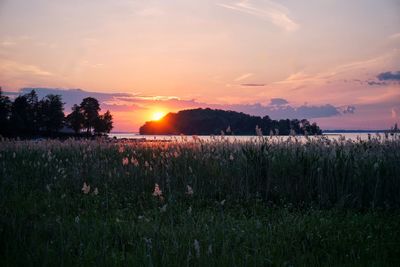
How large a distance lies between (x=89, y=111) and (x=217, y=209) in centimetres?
6684

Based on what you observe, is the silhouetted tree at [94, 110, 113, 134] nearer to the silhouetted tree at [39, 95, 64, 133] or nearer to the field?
the silhouetted tree at [39, 95, 64, 133]

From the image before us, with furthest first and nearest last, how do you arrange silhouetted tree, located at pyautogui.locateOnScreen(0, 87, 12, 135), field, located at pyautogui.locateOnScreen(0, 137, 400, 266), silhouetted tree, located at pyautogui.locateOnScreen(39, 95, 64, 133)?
silhouetted tree, located at pyautogui.locateOnScreen(39, 95, 64, 133)
silhouetted tree, located at pyautogui.locateOnScreen(0, 87, 12, 135)
field, located at pyautogui.locateOnScreen(0, 137, 400, 266)

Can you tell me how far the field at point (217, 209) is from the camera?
5.79 m

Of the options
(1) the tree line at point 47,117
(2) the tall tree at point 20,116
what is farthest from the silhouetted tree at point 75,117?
(2) the tall tree at point 20,116

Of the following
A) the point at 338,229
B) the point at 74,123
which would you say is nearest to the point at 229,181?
the point at 338,229

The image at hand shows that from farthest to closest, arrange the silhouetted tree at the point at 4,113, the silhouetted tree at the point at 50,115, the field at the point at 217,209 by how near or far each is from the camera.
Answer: the silhouetted tree at the point at 50,115 < the silhouetted tree at the point at 4,113 < the field at the point at 217,209

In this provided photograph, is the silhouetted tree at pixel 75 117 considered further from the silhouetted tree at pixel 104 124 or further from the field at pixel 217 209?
the field at pixel 217 209

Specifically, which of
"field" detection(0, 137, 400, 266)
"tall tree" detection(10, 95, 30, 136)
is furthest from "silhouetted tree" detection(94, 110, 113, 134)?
"field" detection(0, 137, 400, 266)

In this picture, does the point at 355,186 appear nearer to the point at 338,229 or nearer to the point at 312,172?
the point at 312,172

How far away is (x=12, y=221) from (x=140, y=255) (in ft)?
8.06

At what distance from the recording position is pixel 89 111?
72.8 metres

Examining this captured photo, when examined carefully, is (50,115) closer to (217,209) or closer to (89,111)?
(89,111)

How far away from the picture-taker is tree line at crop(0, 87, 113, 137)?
60.9m

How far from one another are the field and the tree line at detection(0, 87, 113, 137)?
49.1 meters
